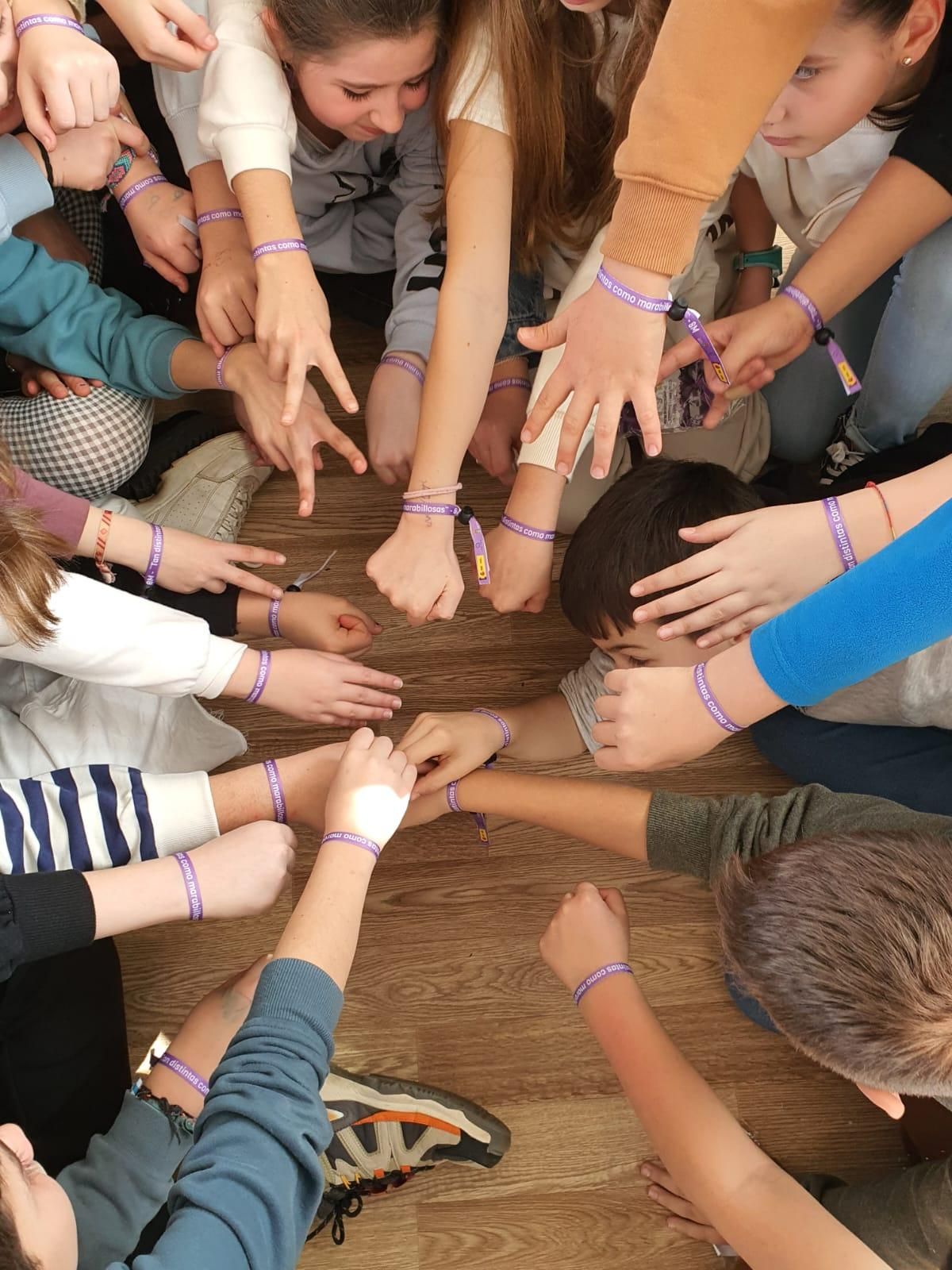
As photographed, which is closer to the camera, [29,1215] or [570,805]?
[29,1215]

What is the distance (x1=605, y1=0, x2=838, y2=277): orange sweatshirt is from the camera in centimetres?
82

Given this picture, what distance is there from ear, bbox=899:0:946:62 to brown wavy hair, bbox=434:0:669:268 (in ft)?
0.77

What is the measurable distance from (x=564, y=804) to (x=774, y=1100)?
465 mm

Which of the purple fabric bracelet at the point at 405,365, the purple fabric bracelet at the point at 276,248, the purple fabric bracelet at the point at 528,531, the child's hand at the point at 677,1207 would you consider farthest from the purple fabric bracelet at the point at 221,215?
the child's hand at the point at 677,1207

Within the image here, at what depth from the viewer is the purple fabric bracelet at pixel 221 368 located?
1240 mm

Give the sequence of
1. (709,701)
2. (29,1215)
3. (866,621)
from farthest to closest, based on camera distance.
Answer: (709,701) < (866,621) < (29,1215)

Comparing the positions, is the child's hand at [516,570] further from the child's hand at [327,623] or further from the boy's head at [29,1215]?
the boy's head at [29,1215]


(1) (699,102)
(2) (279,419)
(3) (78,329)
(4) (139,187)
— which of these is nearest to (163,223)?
(4) (139,187)

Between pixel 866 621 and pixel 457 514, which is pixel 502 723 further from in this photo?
pixel 866 621

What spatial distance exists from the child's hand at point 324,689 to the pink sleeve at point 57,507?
0.90 ft

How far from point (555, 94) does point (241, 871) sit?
900mm

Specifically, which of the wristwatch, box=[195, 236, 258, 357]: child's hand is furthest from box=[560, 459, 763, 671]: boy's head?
box=[195, 236, 258, 357]: child's hand

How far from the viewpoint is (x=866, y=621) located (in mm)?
875

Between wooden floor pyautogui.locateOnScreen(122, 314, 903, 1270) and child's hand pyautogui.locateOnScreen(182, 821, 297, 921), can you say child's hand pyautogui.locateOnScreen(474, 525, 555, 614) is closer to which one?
wooden floor pyautogui.locateOnScreen(122, 314, 903, 1270)
